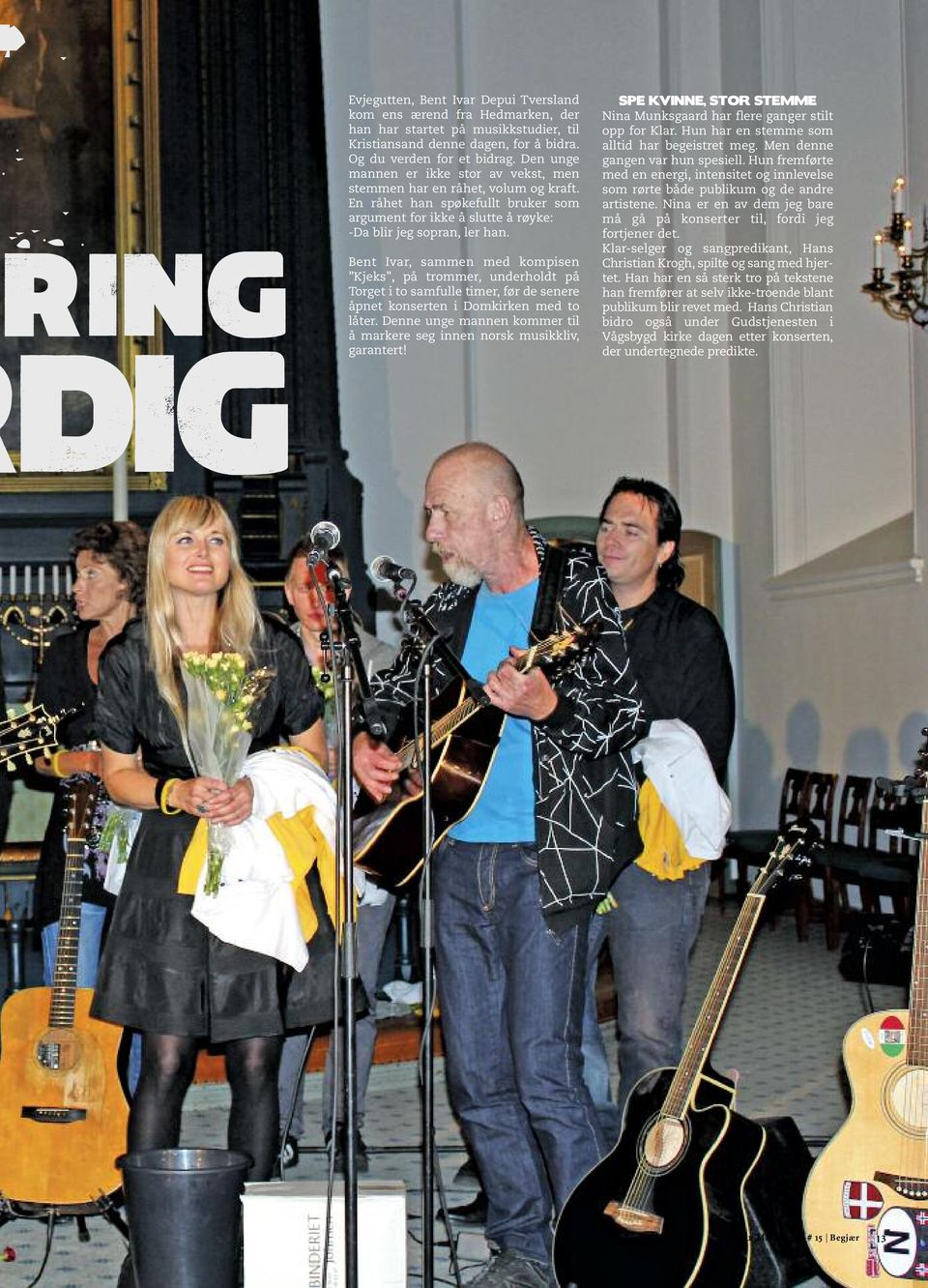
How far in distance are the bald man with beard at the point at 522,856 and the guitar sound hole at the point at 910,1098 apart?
596 millimetres

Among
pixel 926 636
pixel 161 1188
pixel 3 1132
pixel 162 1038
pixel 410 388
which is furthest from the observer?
pixel 410 388

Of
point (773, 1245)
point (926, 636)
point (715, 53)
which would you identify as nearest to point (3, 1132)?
point (773, 1245)

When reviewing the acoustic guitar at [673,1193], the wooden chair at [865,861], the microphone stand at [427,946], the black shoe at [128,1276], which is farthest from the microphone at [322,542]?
the wooden chair at [865,861]

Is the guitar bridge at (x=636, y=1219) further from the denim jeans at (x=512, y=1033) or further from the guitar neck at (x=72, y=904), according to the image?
the guitar neck at (x=72, y=904)

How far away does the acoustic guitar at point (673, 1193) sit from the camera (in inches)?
121

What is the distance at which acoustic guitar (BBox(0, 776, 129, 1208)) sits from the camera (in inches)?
142

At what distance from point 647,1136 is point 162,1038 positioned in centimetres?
95

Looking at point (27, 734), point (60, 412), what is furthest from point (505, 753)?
point (60, 412)

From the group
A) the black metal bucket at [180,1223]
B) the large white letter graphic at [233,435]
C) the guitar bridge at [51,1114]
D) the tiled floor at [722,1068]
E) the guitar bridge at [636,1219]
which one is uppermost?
the large white letter graphic at [233,435]

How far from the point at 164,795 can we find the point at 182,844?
0.33 ft

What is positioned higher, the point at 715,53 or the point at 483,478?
the point at 715,53

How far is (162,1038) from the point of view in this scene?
3100 mm

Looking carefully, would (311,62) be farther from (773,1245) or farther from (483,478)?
(773,1245)

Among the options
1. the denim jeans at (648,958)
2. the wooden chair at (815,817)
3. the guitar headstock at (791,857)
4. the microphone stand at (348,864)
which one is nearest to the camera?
the microphone stand at (348,864)
